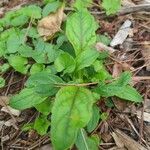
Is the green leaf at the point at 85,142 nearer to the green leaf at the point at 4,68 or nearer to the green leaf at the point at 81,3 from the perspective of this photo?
the green leaf at the point at 4,68

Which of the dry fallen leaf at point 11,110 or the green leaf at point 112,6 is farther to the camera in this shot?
the green leaf at point 112,6

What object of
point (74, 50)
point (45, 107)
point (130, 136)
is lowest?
point (130, 136)

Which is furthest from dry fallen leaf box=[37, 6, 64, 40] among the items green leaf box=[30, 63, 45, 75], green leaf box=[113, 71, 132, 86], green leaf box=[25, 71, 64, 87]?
green leaf box=[113, 71, 132, 86]

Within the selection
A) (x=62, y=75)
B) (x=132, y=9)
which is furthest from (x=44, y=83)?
(x=132, y=9)

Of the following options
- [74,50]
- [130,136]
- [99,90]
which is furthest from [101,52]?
[130,136]

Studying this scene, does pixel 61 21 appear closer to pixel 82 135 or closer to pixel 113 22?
pixel 113 22

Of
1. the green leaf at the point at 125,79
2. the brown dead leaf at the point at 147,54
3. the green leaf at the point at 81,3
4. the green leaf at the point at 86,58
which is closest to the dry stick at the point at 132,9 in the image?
the green leaf at the point at 81,3

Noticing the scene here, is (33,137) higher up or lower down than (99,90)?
lower down
